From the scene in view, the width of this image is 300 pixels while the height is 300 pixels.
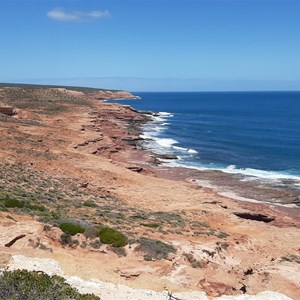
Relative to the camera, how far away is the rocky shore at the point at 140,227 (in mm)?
18453

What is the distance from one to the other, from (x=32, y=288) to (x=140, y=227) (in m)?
13.3

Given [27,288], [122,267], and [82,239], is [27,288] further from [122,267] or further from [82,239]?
[82,239]

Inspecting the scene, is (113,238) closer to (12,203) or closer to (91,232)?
(91,232)

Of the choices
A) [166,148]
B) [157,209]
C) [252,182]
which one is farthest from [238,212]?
[166,148]

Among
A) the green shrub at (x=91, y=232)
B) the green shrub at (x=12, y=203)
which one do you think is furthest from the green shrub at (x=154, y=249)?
the green shrub at (x=12, y=203)

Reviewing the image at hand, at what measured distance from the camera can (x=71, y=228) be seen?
21.6m

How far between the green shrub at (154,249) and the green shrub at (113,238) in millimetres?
841

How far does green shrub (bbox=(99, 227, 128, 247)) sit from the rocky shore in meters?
0.23

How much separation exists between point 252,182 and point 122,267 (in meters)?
35.3

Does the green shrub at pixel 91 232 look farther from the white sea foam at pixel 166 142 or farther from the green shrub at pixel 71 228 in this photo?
the white sea foam at pixel 166 142

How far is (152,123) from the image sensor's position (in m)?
115

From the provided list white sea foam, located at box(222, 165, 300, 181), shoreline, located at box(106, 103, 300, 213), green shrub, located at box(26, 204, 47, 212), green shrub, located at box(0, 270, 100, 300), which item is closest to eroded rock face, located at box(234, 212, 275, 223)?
shoreline, located at box(106, 103, 300, 213)

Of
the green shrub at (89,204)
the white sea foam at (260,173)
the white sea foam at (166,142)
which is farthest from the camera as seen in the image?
the white sea foam at (166,142)

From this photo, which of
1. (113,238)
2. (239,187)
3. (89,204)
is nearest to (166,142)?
(239,187)
